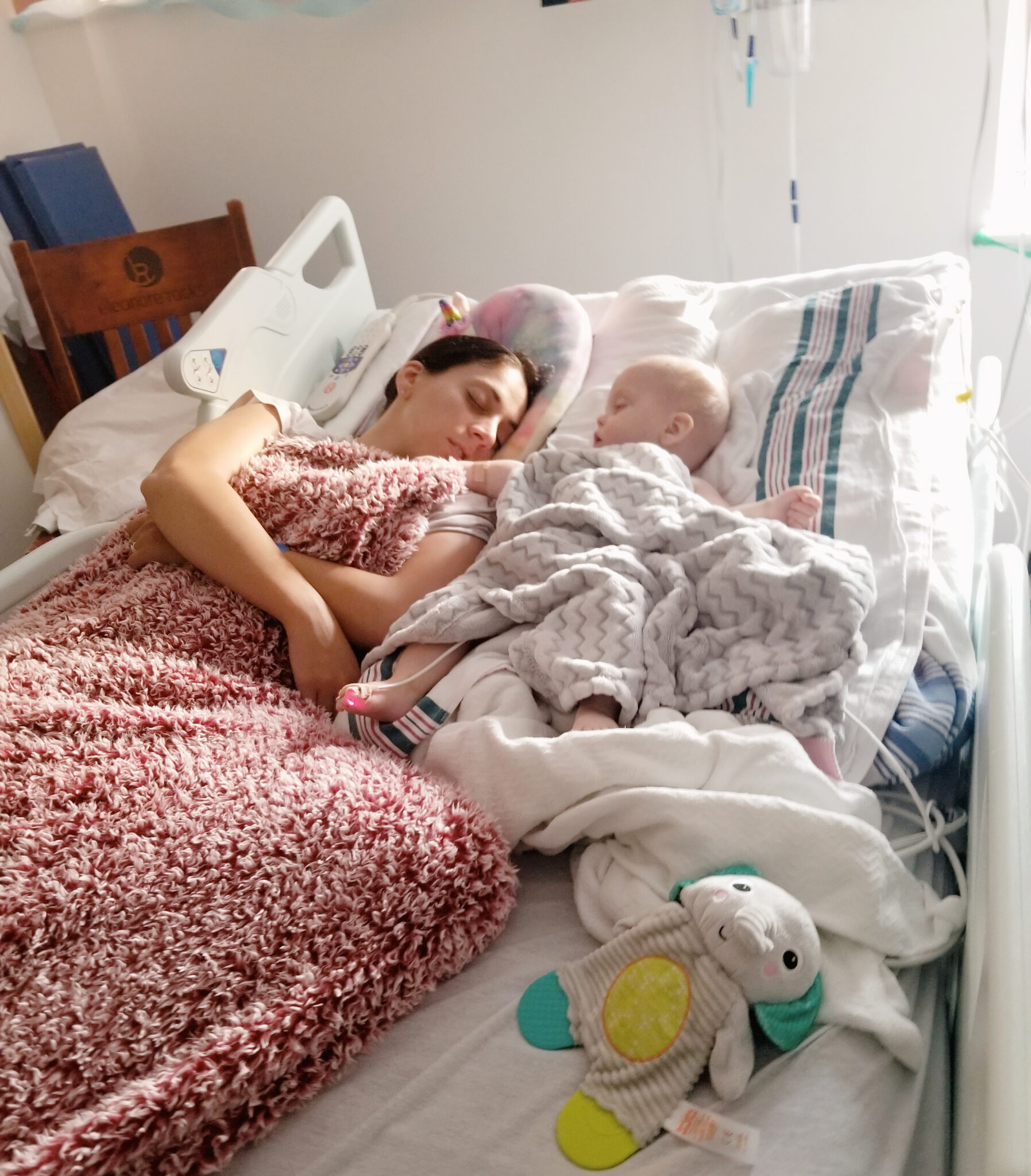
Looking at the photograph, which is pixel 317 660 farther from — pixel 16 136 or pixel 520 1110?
pixel 16 136

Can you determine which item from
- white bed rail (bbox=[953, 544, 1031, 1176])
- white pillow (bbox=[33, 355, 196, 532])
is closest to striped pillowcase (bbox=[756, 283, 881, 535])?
white bed rail (bbox=[953, 544, 1031, 1176])

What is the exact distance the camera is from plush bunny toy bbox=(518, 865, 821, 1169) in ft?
2.23

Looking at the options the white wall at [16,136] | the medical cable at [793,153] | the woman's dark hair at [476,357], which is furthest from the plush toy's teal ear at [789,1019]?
the white wall at [16,136]

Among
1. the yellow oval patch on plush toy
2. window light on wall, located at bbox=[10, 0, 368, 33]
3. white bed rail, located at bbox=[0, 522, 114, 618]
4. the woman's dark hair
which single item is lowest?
the yellow oval patch on plush toy

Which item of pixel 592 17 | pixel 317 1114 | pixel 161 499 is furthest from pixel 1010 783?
pixel 592 17

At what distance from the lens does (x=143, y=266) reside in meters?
2.31

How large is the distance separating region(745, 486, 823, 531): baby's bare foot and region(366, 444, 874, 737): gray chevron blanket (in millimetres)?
89

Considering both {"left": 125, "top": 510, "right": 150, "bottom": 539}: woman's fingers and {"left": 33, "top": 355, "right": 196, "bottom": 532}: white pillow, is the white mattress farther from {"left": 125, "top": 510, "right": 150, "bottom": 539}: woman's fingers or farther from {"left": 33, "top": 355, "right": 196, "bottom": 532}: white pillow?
{"left": 33, "top": 355, "right": 196, "bottom": 532}: white pillow

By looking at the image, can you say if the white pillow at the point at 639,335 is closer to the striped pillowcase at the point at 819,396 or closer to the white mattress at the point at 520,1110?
the striped pillowcase at the point at 819,396

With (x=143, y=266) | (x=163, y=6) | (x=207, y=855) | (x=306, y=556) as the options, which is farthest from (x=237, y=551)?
(x=163, y=6)

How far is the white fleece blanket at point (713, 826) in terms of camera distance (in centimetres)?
76

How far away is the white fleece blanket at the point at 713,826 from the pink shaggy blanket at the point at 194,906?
61mm

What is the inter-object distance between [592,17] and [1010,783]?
207 cm

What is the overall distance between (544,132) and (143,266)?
1.04 meters
